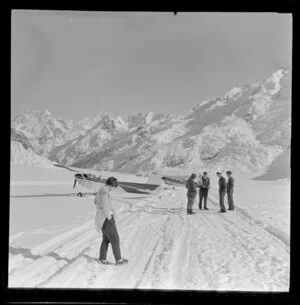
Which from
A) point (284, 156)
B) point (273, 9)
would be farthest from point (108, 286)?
point (273, 9)

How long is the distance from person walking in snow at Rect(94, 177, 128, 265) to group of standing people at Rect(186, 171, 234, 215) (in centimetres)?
117

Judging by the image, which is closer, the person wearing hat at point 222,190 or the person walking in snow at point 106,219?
the person walking in snow at point 106,219

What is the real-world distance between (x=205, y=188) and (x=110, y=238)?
4.60 feet

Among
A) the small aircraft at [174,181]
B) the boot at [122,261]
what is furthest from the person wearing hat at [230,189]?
the boot at [122,261]

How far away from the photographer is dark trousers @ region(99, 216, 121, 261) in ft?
10.5

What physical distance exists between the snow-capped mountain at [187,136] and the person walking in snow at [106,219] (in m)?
1.09

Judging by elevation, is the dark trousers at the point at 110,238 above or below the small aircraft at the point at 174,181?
below

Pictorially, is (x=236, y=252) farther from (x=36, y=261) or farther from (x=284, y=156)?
(x=36, y=261)

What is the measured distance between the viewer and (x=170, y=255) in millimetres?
3506

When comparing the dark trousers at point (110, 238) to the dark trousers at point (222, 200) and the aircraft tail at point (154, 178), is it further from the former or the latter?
the dark trousers at point (222, 200)

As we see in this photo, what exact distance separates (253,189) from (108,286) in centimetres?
207

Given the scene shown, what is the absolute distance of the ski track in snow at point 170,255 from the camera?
3117 mm

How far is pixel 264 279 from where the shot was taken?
10.4 ft

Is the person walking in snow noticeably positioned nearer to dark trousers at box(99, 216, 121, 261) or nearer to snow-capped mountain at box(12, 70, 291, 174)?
dark trousers at box(99, 216, 121, 261)
